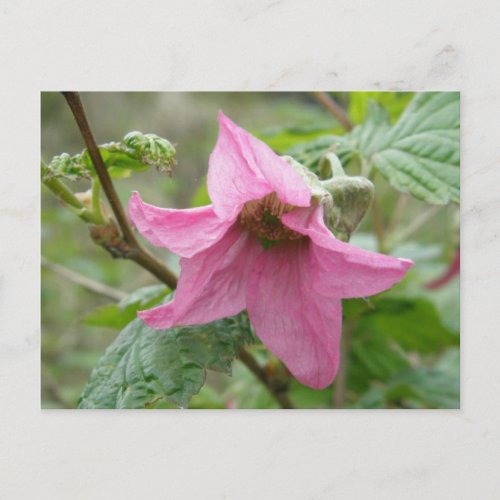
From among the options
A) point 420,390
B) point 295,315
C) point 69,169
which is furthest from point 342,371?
point 69,169

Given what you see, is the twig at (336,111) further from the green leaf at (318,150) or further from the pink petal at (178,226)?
the pink petal at (178,226)

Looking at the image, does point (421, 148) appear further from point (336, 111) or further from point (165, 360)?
point (165, 360)

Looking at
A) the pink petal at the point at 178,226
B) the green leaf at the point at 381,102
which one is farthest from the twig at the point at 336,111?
the pink petal at the point at 178,226

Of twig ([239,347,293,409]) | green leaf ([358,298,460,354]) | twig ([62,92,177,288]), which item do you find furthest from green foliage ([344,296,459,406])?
twig ([62,92,177,288])

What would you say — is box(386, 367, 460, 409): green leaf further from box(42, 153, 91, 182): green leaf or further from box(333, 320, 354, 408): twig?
box(42, 153, 91, 182): green leaf
